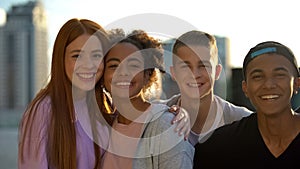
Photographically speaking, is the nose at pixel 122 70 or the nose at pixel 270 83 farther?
the nose at pixel 122 70

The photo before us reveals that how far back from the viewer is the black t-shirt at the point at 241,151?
7.12 feet

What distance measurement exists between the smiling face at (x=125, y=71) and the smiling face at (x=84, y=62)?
5 cm

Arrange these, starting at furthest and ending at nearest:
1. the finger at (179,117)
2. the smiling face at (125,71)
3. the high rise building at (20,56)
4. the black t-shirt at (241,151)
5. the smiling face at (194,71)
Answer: the high rise building at (20,56) < the smiling face at (194,71) < the smiling face at (125,71) < the finger at (179,117) < the black t-shirt at (241,151)

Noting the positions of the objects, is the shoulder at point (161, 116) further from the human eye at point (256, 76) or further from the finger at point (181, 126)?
the human eye at point (256, 76)

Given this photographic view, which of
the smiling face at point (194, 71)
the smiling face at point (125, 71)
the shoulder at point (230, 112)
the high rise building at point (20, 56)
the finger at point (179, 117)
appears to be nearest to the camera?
the finger at point (179, 117)

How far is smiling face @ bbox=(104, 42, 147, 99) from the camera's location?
95.0 inches

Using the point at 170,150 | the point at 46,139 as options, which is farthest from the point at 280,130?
the point at 46,139

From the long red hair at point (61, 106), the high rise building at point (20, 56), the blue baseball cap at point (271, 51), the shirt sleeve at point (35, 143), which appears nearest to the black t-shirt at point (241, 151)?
the blue baseball cap at point (271, 51)

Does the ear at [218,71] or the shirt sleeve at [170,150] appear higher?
the ear at [218,71]

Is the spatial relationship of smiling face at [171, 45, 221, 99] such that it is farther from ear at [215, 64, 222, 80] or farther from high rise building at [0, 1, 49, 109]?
high rise building at [0, 1, 49, 109]

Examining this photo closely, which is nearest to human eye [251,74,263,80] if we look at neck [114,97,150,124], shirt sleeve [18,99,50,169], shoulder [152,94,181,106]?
neck [114,97,150,124]

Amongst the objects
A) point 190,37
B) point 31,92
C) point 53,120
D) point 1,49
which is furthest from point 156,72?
point 1,49

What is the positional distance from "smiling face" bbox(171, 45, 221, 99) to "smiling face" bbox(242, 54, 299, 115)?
399 mm

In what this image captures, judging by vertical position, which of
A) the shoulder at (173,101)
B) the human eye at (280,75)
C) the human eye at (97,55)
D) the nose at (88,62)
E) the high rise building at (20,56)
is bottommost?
the high rise building at (20,56)
